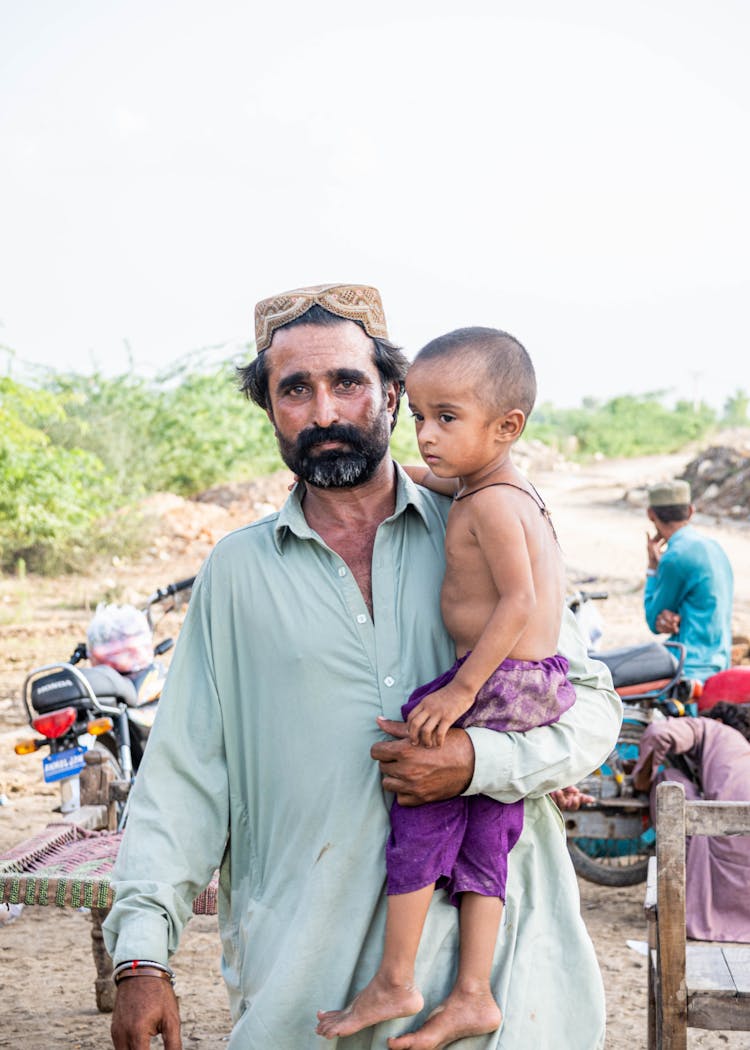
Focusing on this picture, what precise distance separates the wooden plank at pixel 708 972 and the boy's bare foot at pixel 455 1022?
1500mm

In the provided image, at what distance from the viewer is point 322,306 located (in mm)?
2445

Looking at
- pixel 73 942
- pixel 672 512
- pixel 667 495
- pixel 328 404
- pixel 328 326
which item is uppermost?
pixel 328 326

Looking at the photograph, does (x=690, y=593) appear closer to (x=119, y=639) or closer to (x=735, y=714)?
(x=735, y=714)

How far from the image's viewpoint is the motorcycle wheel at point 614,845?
577cm

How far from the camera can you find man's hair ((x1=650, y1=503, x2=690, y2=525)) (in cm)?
713

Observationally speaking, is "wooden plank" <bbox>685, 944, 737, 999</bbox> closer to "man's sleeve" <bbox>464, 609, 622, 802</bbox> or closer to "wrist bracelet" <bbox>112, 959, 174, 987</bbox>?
"man's sleeve" <bbox>464, 609, 622, 802</bbox>

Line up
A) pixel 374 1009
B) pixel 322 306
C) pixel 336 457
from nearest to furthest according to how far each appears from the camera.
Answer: pixel 374 1009 < pixel 336 457 < pixel 322 306

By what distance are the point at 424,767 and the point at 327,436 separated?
2.23 feet

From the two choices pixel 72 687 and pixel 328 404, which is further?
pixel 72 687

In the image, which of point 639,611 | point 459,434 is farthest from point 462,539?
Result: point 639,611

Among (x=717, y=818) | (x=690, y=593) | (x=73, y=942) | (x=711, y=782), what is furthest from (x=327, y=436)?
(x=690, y=593)

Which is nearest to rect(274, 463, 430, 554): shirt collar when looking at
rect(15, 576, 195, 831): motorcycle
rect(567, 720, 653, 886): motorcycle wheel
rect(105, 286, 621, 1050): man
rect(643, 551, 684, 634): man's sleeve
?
rect(105, 286, 621, 1050): man

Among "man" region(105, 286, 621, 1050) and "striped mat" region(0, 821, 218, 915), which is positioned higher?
"man" region(105, 286, 621, 1050)

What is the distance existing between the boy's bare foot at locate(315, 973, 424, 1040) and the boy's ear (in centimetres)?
105
